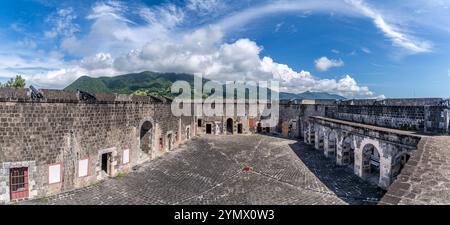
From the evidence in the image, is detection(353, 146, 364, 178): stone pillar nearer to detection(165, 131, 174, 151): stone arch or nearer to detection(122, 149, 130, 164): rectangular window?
detection(122, 149, 130, 164): rectangular window

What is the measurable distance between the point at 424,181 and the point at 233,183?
328 inches

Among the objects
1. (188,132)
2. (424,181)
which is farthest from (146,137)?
(424,181)

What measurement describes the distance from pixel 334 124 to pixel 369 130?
445 cm

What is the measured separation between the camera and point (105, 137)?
45.6 ft

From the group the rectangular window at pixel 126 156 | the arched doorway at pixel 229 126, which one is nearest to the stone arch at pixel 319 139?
the arched doorway at pixel 229 126

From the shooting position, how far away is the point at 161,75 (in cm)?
18812

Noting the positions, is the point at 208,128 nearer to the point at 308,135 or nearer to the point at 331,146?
the point at 308,135

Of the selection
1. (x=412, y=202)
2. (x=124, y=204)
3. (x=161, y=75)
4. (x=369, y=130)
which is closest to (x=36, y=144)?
(x=124, y=204)

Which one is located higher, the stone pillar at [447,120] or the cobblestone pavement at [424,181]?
the stone pillar at [447,120]

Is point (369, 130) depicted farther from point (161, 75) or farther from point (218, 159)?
point (161, 75)

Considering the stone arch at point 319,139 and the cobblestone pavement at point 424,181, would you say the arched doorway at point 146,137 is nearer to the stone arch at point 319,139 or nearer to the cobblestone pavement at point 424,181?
the stone arch at point 319,139

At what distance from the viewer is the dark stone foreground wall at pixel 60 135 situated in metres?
10.4

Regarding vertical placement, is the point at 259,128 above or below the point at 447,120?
below

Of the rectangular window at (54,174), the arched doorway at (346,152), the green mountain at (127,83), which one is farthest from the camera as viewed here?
the green mountain at (127,83)
